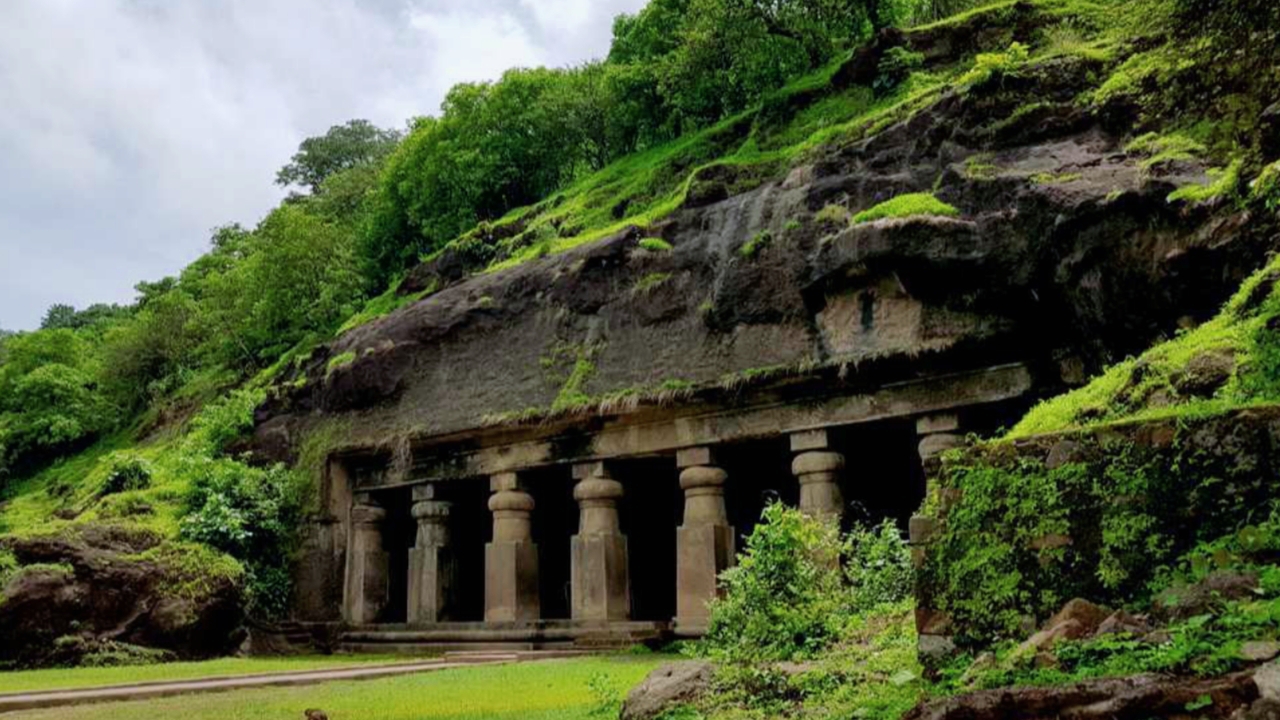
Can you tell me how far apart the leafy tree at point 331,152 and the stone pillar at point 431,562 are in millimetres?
46918

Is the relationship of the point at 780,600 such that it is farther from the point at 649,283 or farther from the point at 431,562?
the point at 431,562

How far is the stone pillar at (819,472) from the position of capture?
1550 cm

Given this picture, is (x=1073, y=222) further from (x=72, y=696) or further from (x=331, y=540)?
(x=331, y=540)

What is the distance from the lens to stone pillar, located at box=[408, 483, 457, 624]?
2006cm

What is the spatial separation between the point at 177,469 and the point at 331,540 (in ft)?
13.4

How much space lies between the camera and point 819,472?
15523 mm

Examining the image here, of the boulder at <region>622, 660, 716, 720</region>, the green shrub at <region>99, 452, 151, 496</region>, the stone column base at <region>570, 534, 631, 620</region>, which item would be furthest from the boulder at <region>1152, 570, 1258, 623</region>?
the green shrub at <region>99, 452, 151, 496</region>

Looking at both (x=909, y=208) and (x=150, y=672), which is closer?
(x=150, y=672)

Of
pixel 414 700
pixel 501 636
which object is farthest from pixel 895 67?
pixel 414 700

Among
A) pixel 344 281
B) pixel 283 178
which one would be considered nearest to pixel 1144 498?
pixel 344 281

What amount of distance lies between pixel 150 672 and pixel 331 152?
5405 cm

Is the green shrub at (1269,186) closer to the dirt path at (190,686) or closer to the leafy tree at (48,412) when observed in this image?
the dirt path at (190,686)

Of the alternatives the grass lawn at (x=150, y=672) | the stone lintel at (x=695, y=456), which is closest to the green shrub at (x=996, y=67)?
the stone lintel at (x=695, y=456)

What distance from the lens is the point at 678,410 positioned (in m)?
16.8
